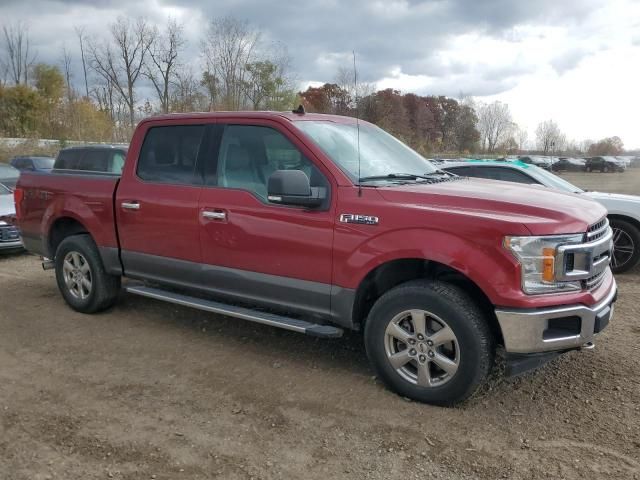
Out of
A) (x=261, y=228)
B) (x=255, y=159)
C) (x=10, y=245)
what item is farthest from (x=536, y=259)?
(x=10, y=245)

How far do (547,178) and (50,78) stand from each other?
47.2 m

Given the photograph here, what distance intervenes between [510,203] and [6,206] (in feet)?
27.7

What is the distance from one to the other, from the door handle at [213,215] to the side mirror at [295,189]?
65cm

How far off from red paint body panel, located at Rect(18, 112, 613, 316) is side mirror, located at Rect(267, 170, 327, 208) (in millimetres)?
107

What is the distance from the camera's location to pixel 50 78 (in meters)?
45.8

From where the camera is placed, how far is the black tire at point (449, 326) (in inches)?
136

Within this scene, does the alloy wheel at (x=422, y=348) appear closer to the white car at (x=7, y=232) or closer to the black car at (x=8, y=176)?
the white car at (x=7, y=232)

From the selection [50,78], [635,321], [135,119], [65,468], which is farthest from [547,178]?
[50,78]

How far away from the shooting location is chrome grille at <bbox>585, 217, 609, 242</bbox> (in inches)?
138

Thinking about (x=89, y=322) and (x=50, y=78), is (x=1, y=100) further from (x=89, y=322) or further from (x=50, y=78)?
(x=89, y=322)

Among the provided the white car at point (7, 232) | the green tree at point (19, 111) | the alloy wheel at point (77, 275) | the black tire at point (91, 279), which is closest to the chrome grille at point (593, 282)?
the black tire at point (91, 279)

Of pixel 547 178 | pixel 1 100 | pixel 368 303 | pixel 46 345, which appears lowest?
pixel 46 345

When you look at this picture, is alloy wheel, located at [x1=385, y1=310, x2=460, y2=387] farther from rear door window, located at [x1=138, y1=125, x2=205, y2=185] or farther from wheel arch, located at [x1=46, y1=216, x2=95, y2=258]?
wheel arch, located at [x1=46, y1=216, x2=95, y2=258]

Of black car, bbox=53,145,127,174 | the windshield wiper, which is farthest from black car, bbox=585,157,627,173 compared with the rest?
the windshield wiper
